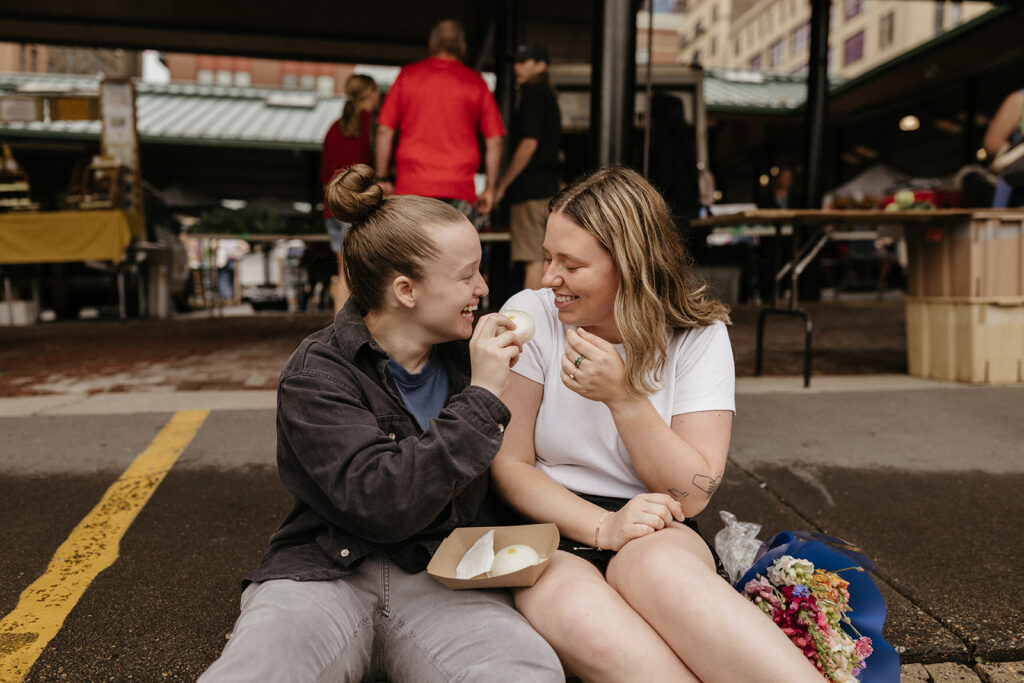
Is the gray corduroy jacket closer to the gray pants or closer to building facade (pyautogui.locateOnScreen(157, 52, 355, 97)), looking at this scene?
the gray pants

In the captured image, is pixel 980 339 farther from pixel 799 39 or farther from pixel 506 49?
pixel 799 39

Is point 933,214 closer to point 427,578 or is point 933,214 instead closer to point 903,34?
point 427,578

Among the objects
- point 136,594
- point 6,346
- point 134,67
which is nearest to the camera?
point 136,594

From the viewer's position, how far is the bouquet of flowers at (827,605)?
5.06 feet

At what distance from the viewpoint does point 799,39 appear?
162 ft

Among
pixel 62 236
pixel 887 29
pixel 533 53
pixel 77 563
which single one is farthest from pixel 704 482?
pixel 887 29

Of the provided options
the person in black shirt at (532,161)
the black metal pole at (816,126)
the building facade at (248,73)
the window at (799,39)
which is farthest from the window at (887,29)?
the person in black shirt at (532,161)

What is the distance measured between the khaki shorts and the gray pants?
3870 mm

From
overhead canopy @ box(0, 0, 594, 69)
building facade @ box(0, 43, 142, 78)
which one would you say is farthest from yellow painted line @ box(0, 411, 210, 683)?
building facade @ box(0, 43, 142, 78)

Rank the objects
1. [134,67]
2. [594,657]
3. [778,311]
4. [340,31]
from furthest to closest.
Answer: [134,67] → [340,31] → [778,311] → [594,657]

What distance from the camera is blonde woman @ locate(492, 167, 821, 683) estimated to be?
1453mm

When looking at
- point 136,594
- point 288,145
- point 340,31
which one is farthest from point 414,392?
point 288,145

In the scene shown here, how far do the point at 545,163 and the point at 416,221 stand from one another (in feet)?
12.7

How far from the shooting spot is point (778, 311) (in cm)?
510
